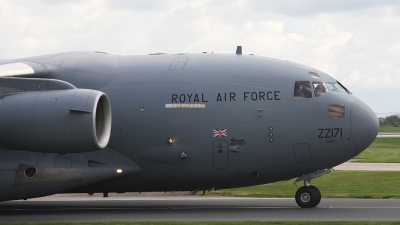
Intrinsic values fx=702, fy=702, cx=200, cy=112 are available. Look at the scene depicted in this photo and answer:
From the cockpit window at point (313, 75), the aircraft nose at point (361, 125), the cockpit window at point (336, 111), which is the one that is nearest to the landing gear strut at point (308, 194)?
the aircraft nose at point (361, 125)

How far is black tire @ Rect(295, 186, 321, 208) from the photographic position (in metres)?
17.5

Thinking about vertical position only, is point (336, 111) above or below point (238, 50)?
below

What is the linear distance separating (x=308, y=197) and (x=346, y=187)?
803 centimetres

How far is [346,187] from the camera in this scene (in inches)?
989

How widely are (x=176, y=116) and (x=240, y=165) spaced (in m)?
1.97

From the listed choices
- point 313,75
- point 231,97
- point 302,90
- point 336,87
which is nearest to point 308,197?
point 302,90

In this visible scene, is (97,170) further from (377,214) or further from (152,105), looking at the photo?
(377,214)

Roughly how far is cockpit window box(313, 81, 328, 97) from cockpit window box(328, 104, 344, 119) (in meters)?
0.42

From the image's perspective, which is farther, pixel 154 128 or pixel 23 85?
pixel 154 128

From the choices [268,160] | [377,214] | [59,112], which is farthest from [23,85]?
[377,214]

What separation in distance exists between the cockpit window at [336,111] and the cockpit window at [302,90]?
609 millimetres

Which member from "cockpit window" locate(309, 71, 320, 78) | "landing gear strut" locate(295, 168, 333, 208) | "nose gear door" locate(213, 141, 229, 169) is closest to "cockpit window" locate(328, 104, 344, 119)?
"cockpit window" locate(309, 71, 320, 78)

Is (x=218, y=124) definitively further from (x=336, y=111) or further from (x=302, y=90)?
(x=336, y=111)

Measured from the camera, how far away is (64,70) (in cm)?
1756
